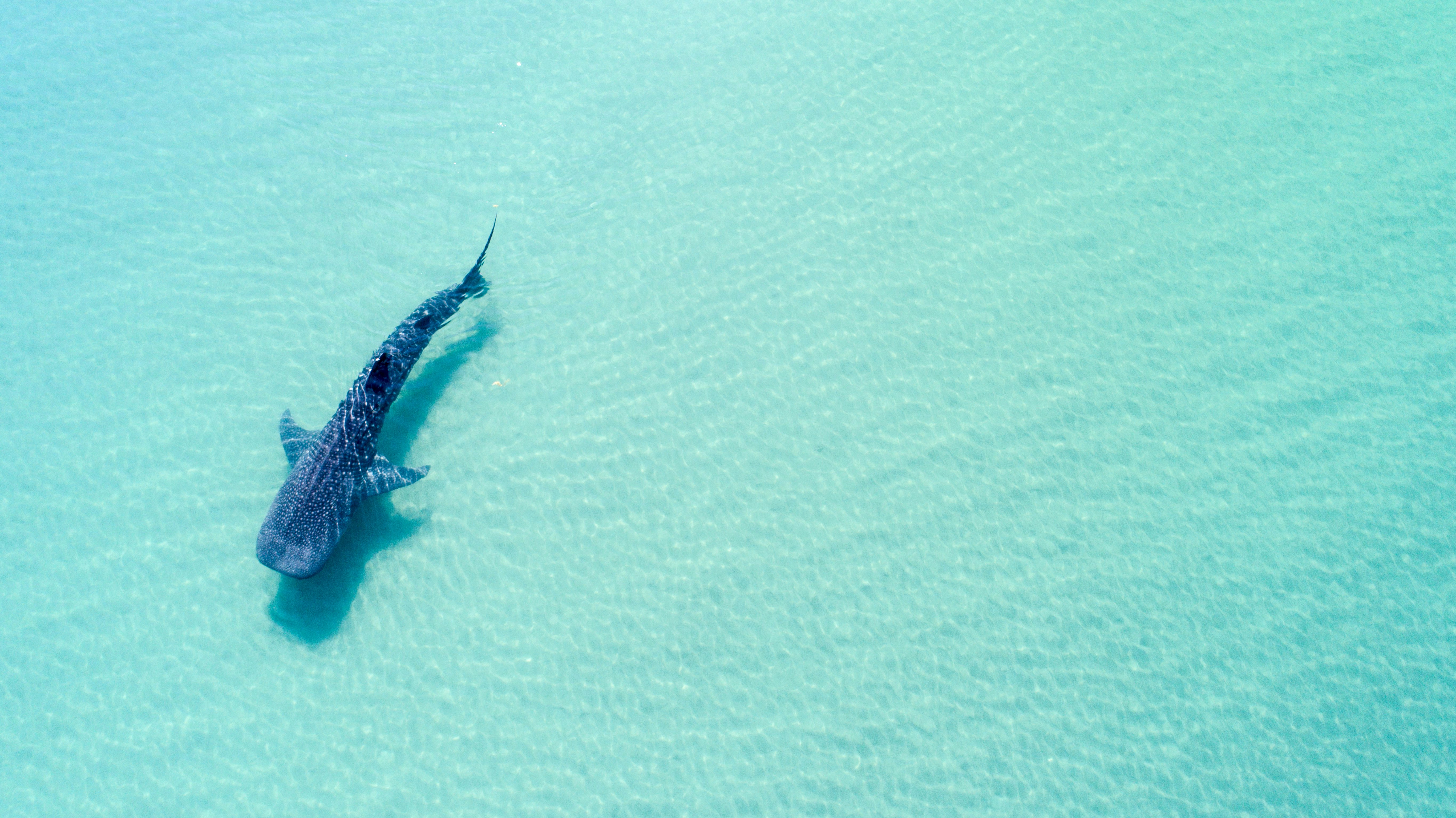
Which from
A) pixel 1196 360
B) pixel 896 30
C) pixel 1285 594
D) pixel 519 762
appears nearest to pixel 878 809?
pixel 519 762

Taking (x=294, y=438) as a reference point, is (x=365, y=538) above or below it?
below

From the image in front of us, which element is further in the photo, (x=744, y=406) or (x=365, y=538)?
(x=744, y=406)

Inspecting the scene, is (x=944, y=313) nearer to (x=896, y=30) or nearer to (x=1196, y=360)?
(x=1196, y=360)

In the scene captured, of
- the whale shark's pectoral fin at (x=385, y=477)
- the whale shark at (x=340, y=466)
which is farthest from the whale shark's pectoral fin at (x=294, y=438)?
the whale shark's pectoral fin at (x=385, y=477)

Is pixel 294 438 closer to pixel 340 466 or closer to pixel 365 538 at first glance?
pixel 340 466

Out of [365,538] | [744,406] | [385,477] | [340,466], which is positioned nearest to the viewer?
[340,466]

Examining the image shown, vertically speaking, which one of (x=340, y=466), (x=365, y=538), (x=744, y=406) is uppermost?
(x=340, y=466)

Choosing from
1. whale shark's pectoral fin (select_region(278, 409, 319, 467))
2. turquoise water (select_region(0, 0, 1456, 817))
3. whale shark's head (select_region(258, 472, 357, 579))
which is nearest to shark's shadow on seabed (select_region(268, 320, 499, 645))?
turquoise water (select_region(0, 0, 1456, 817))

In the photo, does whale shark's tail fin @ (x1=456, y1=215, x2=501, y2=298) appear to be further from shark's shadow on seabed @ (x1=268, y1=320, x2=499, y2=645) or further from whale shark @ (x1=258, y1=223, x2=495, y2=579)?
shark's shadow on seabed @ (x1=268, y1=320, x2=499, y2=645)

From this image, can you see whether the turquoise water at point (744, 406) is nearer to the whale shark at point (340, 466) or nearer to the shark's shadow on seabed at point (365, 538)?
the shark's shadow on seabed at point (365, 538)

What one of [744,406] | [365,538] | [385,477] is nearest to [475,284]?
[385,477]
